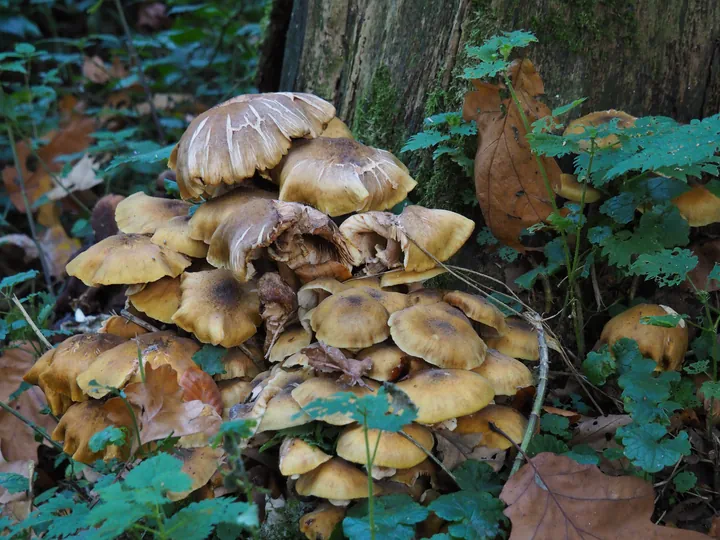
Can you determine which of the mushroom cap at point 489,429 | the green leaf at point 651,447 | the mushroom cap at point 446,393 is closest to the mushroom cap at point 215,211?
the mushroom cap at point 446,393

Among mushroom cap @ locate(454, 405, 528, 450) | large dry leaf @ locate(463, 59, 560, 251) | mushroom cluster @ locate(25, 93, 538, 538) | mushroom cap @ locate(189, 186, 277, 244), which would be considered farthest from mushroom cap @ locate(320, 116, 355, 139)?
mushroom cap @ locate(454, 405, 528, 450)

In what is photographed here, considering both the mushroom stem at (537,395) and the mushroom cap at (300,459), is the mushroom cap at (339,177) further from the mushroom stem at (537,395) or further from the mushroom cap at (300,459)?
the mushroom cap at (300,459)

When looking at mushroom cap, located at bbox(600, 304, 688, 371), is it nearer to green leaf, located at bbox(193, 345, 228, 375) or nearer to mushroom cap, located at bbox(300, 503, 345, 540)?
mushroom cap, located at bbox(300, 503, 345, 540)

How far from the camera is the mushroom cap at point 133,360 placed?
9.27 feet

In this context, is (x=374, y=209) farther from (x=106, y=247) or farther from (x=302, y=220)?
(x=106, y=247)

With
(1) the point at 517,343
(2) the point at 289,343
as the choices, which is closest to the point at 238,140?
(2) the point at 289,343

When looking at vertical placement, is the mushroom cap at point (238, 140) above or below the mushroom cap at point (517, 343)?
above

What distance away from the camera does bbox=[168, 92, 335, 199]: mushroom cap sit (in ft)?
10.1

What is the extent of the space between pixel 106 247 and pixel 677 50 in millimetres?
3187

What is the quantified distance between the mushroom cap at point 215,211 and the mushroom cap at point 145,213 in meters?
0.29

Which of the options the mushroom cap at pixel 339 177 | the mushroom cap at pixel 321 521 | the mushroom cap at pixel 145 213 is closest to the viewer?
the mushroom cap at pixel 321 521

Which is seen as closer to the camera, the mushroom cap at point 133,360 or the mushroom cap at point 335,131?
the mushroom cap at point 133,360

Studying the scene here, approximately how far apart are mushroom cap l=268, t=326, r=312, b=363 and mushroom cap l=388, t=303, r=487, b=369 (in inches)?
17.6

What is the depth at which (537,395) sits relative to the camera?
270 cm
